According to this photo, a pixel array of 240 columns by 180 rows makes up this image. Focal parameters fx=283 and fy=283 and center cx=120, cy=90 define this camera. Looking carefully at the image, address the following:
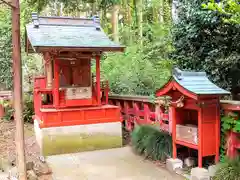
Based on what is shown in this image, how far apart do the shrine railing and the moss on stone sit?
898mm

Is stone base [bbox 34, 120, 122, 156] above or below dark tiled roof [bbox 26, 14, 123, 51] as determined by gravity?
below

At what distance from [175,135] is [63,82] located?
3.95m

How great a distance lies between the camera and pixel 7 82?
12570 mm

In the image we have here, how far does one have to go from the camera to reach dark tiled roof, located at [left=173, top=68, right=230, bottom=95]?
4.42 metres

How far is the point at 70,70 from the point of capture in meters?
7.98

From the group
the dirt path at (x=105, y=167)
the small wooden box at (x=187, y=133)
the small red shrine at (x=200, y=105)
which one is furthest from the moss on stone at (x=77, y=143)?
the small red shrine at (x=200, y=105)

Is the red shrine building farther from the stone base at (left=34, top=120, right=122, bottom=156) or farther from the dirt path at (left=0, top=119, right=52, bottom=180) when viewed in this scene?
the dirt path at (left=0, top=119, right=52, bottom=180)

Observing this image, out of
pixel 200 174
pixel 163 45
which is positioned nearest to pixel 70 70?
pixel 163 45

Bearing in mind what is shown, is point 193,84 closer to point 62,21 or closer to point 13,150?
point 13,150

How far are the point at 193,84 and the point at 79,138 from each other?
351 cm

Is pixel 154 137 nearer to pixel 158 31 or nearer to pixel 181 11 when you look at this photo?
pixel 181 11

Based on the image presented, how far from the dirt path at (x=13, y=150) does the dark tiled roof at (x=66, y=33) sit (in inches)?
101

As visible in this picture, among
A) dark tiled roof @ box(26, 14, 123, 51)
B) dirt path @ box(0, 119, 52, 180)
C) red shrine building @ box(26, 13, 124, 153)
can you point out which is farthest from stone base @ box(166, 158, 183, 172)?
dark tiled roof @ box(26, 14, 123, 51)

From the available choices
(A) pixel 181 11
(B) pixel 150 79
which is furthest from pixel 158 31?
(A) pixel 181 11
